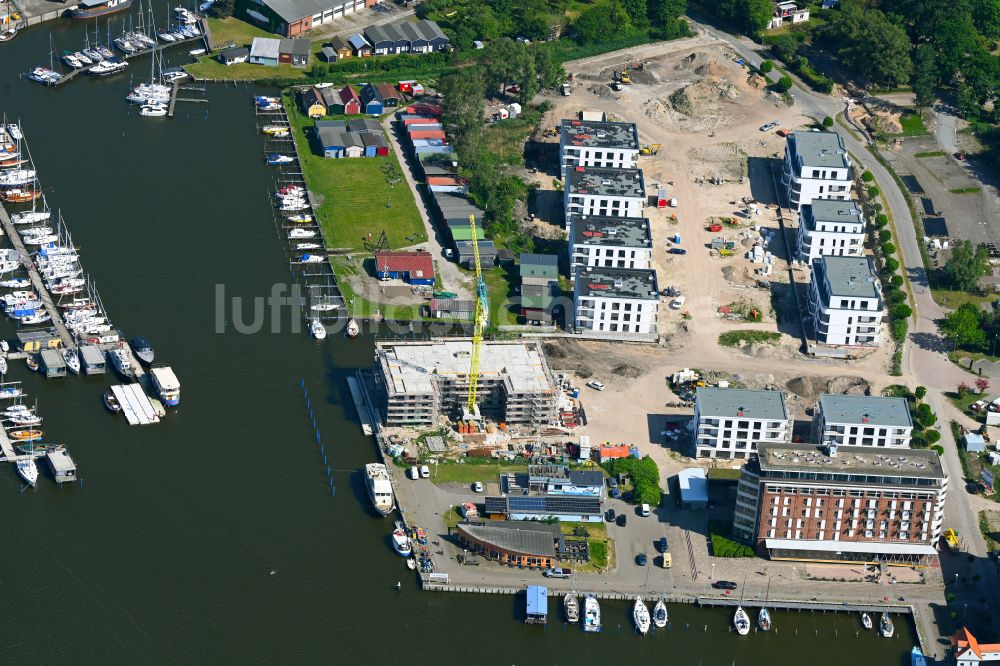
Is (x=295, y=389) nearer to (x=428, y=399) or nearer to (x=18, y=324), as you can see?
(x=428, y=399)

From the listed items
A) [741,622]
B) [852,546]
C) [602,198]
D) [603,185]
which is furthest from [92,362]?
[852,546]

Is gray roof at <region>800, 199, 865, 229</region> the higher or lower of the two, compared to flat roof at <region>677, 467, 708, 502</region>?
higher

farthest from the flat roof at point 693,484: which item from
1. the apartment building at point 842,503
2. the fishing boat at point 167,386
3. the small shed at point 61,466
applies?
the small shed at point 61,466

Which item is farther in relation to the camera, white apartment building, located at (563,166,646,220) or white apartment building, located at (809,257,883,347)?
white apartment building, located at (563,166,646,220)

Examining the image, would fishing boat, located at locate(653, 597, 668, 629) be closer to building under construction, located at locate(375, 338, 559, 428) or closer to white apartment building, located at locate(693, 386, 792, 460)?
white apartment building, located at locate(693, 386, 792, 460)

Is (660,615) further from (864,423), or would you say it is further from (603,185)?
(603,185)

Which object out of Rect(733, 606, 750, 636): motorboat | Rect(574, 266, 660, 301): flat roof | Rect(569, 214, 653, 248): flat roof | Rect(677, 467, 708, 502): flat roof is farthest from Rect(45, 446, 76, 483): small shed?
Rect(569, 214, 653, 248): flat roof

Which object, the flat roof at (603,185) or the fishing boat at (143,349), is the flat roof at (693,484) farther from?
the fishing boat at (143,349)
